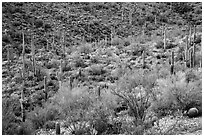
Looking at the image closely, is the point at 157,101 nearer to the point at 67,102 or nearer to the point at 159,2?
the point at 67,102

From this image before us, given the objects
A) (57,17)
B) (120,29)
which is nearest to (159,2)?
(120,29)

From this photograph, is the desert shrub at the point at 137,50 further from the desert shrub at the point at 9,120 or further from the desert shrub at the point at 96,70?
the desert shrub at the point at 9,120

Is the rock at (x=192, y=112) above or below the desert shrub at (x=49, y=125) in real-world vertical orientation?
above

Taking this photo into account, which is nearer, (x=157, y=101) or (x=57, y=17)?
(x=157, y=101)

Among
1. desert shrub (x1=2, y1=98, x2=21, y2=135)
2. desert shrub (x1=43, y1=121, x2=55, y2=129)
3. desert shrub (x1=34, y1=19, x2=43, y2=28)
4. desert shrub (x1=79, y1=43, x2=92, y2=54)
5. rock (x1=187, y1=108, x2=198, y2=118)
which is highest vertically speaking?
desert shrub (x1=34, y1=19, x2=43, y2=28)

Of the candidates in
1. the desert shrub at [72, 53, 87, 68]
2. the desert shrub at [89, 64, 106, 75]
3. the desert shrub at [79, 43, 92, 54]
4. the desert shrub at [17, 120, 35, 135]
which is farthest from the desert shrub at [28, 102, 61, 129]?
the desert shrub at [79, 43, 92, 54]

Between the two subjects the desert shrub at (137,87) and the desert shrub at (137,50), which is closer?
the desert shrub at (137,87)

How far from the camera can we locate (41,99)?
12602mm

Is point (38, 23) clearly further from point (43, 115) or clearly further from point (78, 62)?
point (43, 115)

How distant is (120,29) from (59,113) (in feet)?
62.3

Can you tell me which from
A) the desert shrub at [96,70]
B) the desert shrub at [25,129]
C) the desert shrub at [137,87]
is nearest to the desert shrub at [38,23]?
the desert shrub at [96,70]

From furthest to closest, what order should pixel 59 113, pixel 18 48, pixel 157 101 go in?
1. pixel 18 48
2. pixel 59 113
3. pixel 157 101

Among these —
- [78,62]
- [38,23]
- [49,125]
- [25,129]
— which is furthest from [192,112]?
[38,23]

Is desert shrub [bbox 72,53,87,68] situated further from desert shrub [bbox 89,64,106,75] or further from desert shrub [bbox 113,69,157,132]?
desert shrub [bbox 113,69,157,132]
